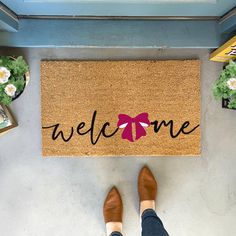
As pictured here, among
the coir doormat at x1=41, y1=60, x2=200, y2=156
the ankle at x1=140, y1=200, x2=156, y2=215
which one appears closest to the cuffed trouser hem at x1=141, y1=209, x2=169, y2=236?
the ankle at x1=140, y1=200, x2=156, y2=215

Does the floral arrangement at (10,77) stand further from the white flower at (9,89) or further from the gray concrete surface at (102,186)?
the gray concrete surface at (102,186)

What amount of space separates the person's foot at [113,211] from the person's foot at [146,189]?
11 cm

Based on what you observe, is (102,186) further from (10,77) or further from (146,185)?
(10,77)

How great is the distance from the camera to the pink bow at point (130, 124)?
1742 mm

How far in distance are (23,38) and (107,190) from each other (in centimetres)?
87

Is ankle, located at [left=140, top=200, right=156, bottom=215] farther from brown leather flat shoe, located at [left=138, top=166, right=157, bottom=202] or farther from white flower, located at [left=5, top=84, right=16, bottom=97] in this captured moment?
white flower, located at [left=5, top=84, right=16, bottom=97]

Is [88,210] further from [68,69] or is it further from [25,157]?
[68,69]

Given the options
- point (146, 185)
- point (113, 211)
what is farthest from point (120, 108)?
point (113, 211)

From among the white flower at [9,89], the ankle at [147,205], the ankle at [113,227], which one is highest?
the white flower at [9,89]

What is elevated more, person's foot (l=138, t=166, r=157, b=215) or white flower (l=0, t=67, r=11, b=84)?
white flower (l=0, t=67, r=11, b=84)

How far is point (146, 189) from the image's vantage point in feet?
5.66

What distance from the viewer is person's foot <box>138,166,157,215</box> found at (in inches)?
67.6

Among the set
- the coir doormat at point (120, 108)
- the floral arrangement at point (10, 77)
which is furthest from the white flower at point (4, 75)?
the coir doormat at point (120, 108)

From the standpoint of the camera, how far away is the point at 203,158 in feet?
5.79
